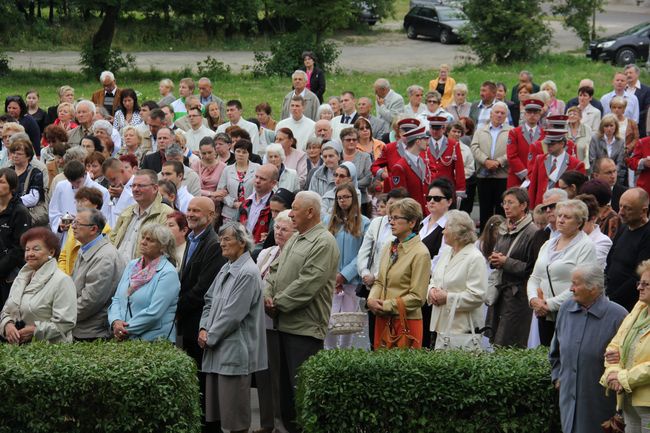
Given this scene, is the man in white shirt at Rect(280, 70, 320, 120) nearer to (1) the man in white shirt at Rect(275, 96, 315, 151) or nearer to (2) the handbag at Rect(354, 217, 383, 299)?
(1) the man in white shirt at Rect(275, 96, 315, 151)

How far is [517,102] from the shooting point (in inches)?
852

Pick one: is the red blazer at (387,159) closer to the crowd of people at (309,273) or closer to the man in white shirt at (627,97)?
the crowd of people at (309,273)

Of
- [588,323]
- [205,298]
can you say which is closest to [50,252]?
[205,298]

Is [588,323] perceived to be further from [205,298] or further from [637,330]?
[205,298]

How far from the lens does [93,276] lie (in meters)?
11.0

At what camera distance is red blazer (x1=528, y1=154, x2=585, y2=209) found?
1498 centimetres

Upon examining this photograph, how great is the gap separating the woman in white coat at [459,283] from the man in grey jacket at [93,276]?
2.90 m

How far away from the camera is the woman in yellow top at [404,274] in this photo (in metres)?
10.8

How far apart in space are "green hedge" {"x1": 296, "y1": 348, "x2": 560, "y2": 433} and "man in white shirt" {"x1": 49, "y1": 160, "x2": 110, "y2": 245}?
4.97 metres

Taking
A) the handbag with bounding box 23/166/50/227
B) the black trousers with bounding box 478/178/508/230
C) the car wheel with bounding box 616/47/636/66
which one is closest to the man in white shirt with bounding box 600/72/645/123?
the black trousers with bounding box 478/178/508/230

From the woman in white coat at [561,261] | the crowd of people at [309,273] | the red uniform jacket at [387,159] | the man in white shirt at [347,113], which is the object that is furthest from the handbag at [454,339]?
the man in white shirt at [347,113]

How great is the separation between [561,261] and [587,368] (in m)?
1.57

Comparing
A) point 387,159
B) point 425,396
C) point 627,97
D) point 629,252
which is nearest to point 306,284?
point 425,396

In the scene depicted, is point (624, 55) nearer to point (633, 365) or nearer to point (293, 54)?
point (293, 54)
